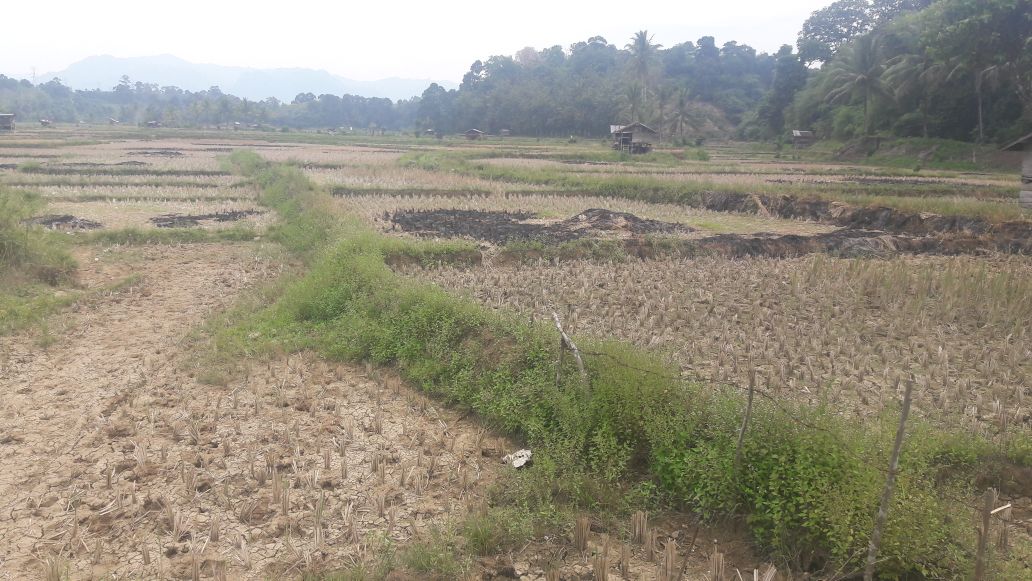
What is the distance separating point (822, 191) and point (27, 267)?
63.1ft

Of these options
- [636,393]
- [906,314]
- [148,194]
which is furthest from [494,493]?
[148,194]

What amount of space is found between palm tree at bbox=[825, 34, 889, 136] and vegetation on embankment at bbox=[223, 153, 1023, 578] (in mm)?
38985

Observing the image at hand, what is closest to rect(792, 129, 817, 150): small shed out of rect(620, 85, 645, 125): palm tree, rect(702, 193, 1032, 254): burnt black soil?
rect(620, 85, 645, 125): palm tree

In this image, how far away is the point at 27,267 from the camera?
10.7 meters

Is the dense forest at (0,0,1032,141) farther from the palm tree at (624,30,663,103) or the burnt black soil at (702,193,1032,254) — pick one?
the burnt black soil at (702,193,1032,254)

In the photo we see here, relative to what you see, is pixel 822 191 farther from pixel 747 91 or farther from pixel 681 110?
pixel 747 91

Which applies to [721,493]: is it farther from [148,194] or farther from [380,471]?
[148,194]

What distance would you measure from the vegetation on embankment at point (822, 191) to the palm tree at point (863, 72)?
1909 centimetres

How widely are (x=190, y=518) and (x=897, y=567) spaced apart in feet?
15.3

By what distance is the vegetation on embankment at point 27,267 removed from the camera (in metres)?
9.61

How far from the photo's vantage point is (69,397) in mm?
6785

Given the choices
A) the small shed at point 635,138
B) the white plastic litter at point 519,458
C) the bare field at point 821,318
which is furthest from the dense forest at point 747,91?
the white plastic litter at point 519,458

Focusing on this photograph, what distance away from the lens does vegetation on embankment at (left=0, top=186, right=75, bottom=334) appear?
9609 millimetres

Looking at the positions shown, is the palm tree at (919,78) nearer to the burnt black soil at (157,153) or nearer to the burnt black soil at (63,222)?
the burnt black soil at (63,222)
